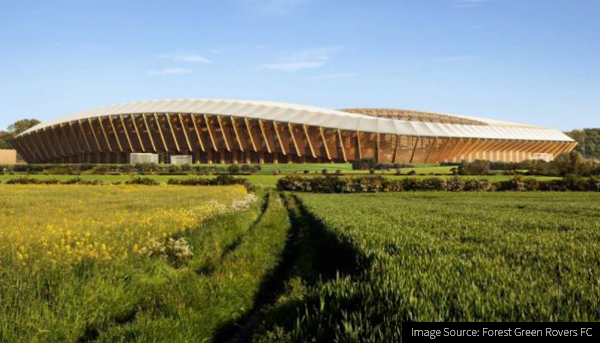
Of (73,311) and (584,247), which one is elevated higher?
(584,247)

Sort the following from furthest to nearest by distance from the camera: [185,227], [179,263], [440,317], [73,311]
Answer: [185,227], [179,263], [73,311], [440,317]

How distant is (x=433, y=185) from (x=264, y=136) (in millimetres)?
39538

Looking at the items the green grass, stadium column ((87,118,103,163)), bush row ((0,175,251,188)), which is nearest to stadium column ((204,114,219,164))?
stadium column ((87,118,103,163))

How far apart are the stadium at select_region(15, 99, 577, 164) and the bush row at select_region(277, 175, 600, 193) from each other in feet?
106

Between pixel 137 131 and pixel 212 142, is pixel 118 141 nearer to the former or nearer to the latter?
pixel 137 131

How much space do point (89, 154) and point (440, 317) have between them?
103315 mm

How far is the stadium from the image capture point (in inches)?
3206

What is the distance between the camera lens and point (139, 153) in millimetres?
86750

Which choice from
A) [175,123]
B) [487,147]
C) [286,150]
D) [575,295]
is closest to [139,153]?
[175,123]

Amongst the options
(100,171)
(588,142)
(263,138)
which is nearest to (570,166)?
(263,138)

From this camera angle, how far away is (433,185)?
4750cm

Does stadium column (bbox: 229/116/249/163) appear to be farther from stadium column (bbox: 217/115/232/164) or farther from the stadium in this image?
stadium column (bbox: 217/115/232/164)

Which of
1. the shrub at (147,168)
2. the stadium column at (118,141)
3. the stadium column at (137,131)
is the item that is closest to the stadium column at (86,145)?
the stadium column at (118,141)

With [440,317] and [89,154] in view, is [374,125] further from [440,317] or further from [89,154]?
[440,317]
